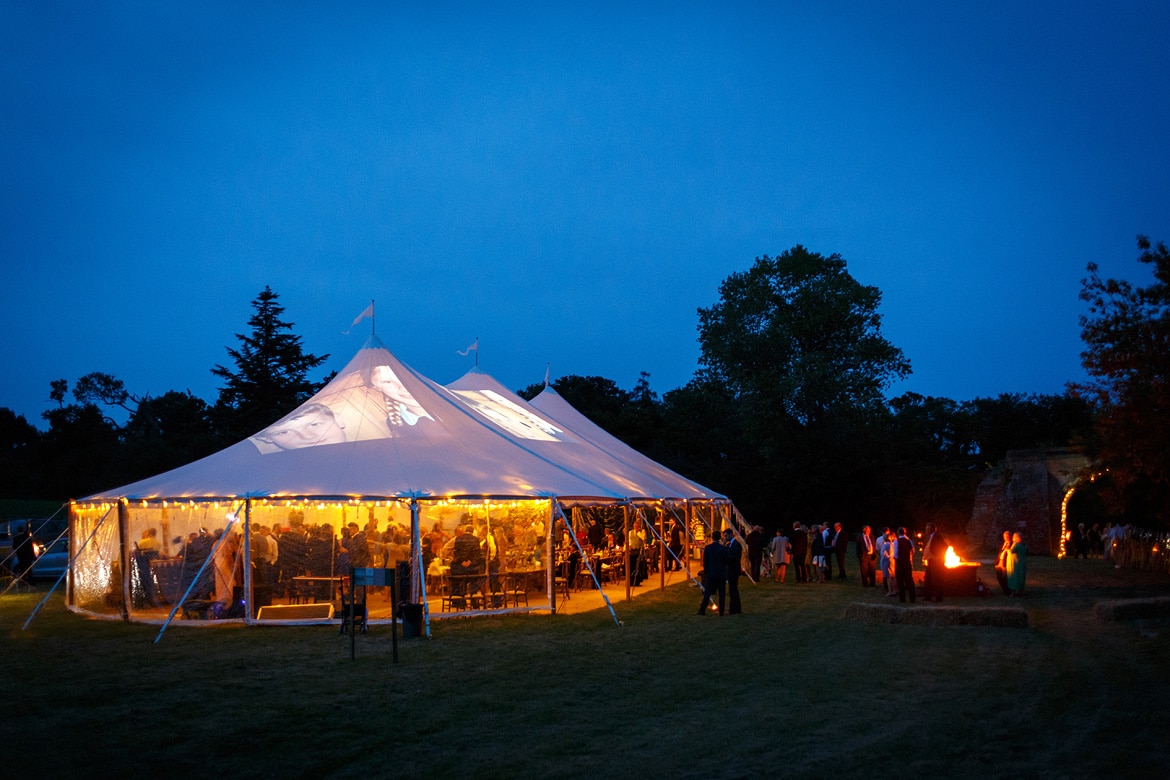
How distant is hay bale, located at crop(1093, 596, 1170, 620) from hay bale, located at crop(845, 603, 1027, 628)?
1.48 metres

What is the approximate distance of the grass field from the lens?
17.9ft

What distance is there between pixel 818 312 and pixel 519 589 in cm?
2110

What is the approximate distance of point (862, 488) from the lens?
92.0 feet

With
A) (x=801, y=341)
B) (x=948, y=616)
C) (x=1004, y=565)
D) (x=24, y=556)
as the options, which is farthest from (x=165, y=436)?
(x=948, y=616)

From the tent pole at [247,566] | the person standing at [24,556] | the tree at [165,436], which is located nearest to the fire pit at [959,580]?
the tent pole at [247,566]

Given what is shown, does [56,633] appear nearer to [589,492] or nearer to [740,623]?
Answer: [589,492]

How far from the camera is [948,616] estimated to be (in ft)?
38.2

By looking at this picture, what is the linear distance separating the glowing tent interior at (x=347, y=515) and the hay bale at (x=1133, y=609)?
690 cm

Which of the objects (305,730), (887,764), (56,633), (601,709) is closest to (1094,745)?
(887,764)

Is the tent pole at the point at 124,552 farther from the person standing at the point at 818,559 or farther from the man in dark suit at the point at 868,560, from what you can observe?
the person standing at the point at 818,559

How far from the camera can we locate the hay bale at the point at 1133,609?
12031 millimetres

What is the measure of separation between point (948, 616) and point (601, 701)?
6300 millimetres

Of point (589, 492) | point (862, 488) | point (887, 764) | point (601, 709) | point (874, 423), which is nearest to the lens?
point (887, 764)

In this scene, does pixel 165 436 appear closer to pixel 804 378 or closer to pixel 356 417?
pixel 804 378
